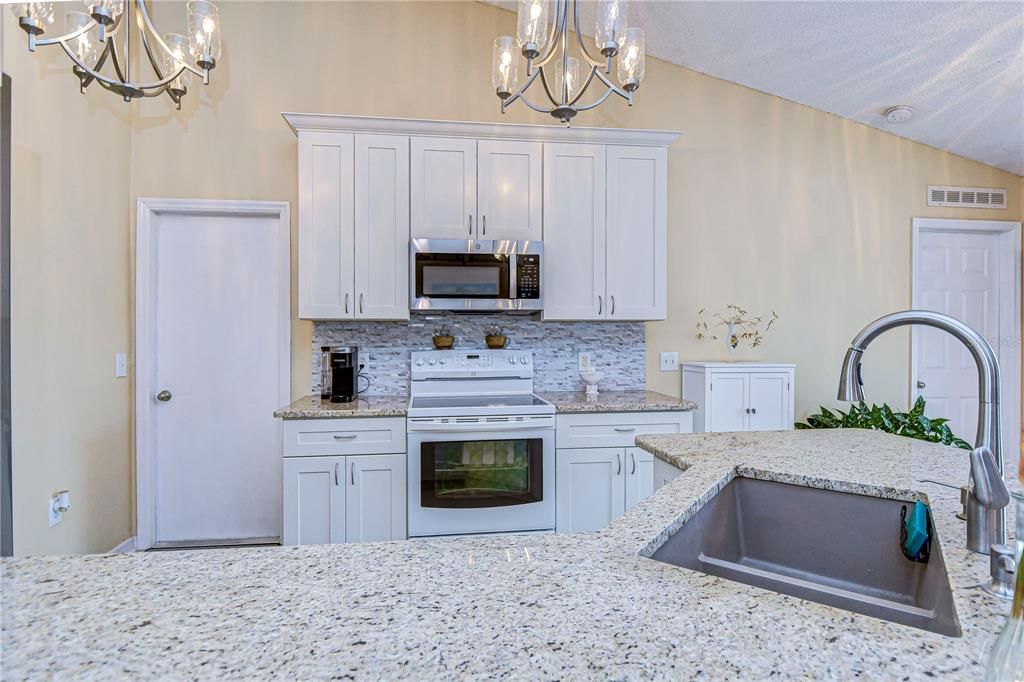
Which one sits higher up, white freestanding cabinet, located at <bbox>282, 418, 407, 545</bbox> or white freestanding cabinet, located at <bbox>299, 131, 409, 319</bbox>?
white freestanding cabinet, located at <bbox>299, 131, 409, 319</bbox>

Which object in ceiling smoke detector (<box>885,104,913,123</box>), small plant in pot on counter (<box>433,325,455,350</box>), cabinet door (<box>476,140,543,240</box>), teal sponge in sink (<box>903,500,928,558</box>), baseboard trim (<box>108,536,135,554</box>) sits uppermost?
ceiling smoke detector (<box>885,104,913,123</box>)

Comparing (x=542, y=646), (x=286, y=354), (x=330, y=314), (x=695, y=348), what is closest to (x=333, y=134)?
(x=330, y=314)

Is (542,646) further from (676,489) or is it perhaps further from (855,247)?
(855,247)

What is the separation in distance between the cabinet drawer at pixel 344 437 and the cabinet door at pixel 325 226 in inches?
24.6

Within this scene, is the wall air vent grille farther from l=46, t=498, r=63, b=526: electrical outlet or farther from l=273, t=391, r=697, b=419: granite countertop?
l=46, t=498, r=63, b=526: electrical outlet

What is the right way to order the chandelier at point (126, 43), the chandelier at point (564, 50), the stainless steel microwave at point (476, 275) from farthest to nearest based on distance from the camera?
1. the stainless steel microwave at point (476, 275)
2. the chandelier at point (564, 50)
3. the chandelier at point (126, 43)

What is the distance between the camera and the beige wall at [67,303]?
2.14m

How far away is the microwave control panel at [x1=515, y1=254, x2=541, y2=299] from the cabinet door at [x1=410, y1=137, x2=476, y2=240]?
0.34 meters

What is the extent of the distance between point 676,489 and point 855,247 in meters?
3.34

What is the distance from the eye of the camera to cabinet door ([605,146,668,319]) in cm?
307

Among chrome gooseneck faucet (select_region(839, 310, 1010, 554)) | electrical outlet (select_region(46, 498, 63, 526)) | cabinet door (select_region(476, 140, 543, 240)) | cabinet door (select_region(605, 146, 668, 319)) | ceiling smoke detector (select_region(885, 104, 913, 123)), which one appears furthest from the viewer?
ceiling smoke detector (select_region(885, 104, 913, 123))

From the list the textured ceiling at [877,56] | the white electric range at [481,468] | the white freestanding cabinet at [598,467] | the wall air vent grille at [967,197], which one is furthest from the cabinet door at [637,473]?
the wall air vent grille at [967,197]

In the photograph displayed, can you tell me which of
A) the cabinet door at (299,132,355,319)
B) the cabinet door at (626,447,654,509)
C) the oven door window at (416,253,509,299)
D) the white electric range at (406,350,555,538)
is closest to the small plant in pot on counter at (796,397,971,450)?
the cabinet door at (626,447,654,509)

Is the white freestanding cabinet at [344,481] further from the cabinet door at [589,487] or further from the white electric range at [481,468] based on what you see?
the cabinet door at [589,487]
